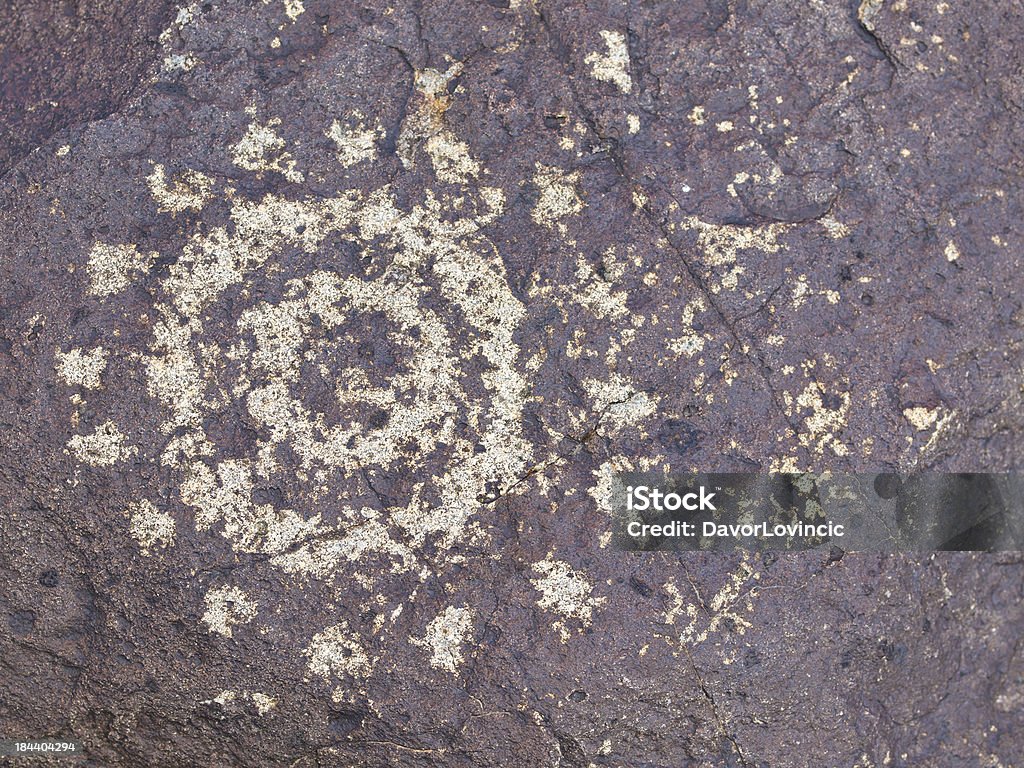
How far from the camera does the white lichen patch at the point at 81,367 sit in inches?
52.8

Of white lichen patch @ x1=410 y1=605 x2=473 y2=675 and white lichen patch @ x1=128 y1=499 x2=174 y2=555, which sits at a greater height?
white lichen patch @ x1=128 y1=499 x2=174 y2=555

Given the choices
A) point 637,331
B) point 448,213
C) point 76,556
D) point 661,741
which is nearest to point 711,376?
point 637,331

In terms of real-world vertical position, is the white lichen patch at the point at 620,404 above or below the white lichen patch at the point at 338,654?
above

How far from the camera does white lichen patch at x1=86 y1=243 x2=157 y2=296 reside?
1.35m

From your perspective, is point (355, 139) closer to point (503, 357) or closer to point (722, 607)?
point (503, 357)

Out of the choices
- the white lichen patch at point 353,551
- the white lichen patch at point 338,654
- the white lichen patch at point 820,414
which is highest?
the white lichen patch at point 820,414

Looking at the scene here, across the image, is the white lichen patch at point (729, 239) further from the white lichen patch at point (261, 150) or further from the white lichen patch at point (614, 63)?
the white lichen patch at point (261, 150)

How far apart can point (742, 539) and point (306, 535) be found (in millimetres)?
669

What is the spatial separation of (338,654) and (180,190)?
77 centimetres

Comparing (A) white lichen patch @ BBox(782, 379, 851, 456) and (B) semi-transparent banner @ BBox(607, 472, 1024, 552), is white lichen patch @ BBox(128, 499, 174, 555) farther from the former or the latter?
(A) white lichen patch @ BBox(782, 379, 851, 456)

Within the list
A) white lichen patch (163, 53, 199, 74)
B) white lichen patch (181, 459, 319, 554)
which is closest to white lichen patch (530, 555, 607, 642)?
white lichen patch (181, 459, 319, 554)

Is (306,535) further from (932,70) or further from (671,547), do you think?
(932,70)

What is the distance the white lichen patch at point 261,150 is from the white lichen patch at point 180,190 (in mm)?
62

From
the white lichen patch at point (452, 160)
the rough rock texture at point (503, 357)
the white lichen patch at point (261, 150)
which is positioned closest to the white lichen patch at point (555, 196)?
the rough rock texture at point (503, 357)
